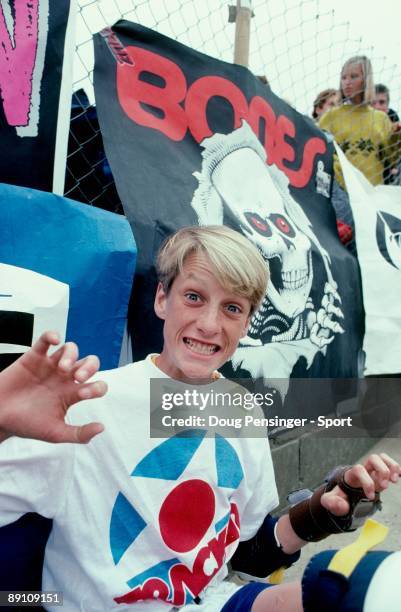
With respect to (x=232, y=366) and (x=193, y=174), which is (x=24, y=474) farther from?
(x=193, y=174)

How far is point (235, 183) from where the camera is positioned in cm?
216

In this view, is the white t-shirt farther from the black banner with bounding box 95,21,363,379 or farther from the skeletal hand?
the skeletal hand

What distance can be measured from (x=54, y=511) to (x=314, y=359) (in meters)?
1.53

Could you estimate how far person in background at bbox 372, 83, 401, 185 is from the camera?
11.7 feet

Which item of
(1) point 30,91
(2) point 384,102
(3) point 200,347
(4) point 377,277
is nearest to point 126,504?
(3) point 200,347

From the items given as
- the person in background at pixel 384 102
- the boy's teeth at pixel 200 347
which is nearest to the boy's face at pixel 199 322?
the boy's teeth at pixel 200 347

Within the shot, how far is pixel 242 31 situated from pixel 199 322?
190 centimetres

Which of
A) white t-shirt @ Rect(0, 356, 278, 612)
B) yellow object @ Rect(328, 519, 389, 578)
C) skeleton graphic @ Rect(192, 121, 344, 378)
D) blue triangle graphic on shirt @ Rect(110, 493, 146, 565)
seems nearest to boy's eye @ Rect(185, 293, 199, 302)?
white t-shirt @ Rect(0, 356, 278, 612)

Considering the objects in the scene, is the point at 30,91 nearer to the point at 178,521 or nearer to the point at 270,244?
the point at 270,244

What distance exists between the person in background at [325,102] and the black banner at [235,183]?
0.80 meters

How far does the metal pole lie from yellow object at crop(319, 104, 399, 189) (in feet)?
3.86

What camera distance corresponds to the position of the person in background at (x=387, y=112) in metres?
3.57

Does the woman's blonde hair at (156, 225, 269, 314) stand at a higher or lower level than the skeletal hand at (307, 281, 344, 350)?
higher

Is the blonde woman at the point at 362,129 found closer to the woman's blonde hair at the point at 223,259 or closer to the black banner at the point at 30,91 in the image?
the black banner at the point at 30,91
